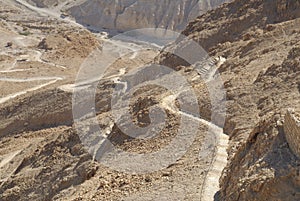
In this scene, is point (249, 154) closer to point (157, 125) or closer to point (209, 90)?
point (157, 125)

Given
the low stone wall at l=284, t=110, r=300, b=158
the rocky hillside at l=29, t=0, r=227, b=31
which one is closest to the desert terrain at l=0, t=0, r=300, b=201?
the low stone wall at l=284, t=110, r=300, b=158

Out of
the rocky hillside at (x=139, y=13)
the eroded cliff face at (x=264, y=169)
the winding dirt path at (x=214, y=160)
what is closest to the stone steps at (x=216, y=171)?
the winding dirt path at (x=214, y=160)

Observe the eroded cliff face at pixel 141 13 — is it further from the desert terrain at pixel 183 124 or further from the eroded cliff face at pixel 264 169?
the eroded cliff face at pixel 264 169

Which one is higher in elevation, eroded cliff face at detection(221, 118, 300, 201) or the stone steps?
eroded cliff face at detection(221, 118, 300, 201)

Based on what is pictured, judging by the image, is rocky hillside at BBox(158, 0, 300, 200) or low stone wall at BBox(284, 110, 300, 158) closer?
low stone wall at BBox(284, 110, 300, 158)

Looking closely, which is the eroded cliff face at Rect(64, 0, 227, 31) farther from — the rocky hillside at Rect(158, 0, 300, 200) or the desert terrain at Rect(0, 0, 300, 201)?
the rocky hillside at Rect(158, 0, 300, 200)

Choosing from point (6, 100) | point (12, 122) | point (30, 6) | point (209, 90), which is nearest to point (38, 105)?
point (12, 122)

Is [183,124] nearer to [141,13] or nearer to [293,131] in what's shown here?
[293,131]
